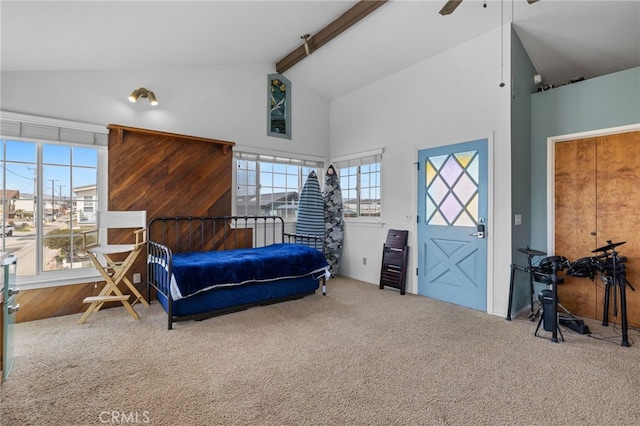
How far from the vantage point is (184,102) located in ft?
12.9

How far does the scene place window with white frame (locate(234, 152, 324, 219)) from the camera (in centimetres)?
452

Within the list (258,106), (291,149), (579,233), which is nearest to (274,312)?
(291,149)

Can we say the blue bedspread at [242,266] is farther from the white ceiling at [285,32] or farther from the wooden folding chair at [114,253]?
the white ceiling at [285,32]

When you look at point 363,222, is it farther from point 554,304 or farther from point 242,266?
point 554,304

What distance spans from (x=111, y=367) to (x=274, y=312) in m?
1.52

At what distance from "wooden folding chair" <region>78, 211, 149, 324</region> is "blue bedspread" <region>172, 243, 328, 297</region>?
467mm

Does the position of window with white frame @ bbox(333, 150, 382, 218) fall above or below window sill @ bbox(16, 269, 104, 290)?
above

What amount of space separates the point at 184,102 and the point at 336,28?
210cm

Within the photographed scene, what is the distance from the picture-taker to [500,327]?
115 inches

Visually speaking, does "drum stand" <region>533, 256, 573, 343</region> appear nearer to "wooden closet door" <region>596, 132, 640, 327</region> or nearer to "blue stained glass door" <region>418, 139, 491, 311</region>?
"blue stained glass door" <region>418, 139, 491, 311</region>

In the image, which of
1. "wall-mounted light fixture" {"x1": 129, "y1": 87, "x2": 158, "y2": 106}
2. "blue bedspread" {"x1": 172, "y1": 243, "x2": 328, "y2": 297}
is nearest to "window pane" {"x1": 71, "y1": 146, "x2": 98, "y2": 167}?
"wall-mounted light fixture" {"x1": 129, "y1": 87, "x2": 158, "y2": 106}

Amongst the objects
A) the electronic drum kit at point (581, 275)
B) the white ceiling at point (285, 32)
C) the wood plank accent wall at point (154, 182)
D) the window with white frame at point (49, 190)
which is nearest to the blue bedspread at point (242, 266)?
the wood plank accent wall at point (154, 182)

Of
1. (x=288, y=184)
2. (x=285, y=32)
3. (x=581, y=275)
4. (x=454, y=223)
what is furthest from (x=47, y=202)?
(x=581, y=275)

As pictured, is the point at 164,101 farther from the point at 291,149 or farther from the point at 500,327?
the point at 500,327
